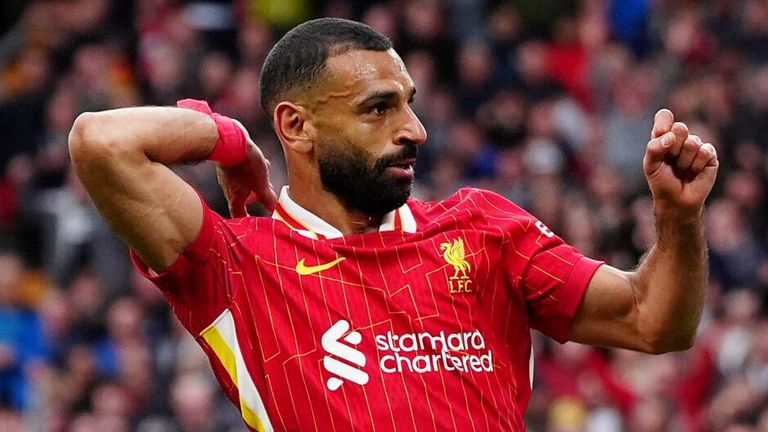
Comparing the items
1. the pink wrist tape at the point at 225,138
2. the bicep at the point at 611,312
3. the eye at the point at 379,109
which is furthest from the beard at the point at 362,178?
the bicep at the point at 611,312

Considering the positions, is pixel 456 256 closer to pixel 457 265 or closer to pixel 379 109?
pixel 457 265

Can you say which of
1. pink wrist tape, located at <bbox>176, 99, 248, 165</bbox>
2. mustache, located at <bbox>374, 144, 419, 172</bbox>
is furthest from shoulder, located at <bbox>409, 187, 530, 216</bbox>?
pink wrist tape, located at <bbox>176, 99, 248, 165</bbox>

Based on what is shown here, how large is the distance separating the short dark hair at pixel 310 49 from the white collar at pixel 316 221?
0.29 m

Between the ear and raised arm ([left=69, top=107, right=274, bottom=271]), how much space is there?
1.25 feet

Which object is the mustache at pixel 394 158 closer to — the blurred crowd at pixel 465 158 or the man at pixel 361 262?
the man at pixel 361 262

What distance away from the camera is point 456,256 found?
4.57m

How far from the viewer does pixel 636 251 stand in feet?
36.8

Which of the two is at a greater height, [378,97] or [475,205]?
[378,97]

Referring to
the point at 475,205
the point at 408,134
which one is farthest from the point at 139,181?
the point at 475,205

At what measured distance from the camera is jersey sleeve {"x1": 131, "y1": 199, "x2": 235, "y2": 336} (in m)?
4.35

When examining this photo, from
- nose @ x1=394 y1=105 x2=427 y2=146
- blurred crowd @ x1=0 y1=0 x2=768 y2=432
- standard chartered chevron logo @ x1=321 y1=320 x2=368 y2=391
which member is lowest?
blurred crowd @ x1=0 y1=0 x2=768 y2=432

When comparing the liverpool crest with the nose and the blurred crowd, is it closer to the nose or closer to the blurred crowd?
the nose

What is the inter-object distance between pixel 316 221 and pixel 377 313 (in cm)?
38

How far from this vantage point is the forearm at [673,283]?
4.38m
